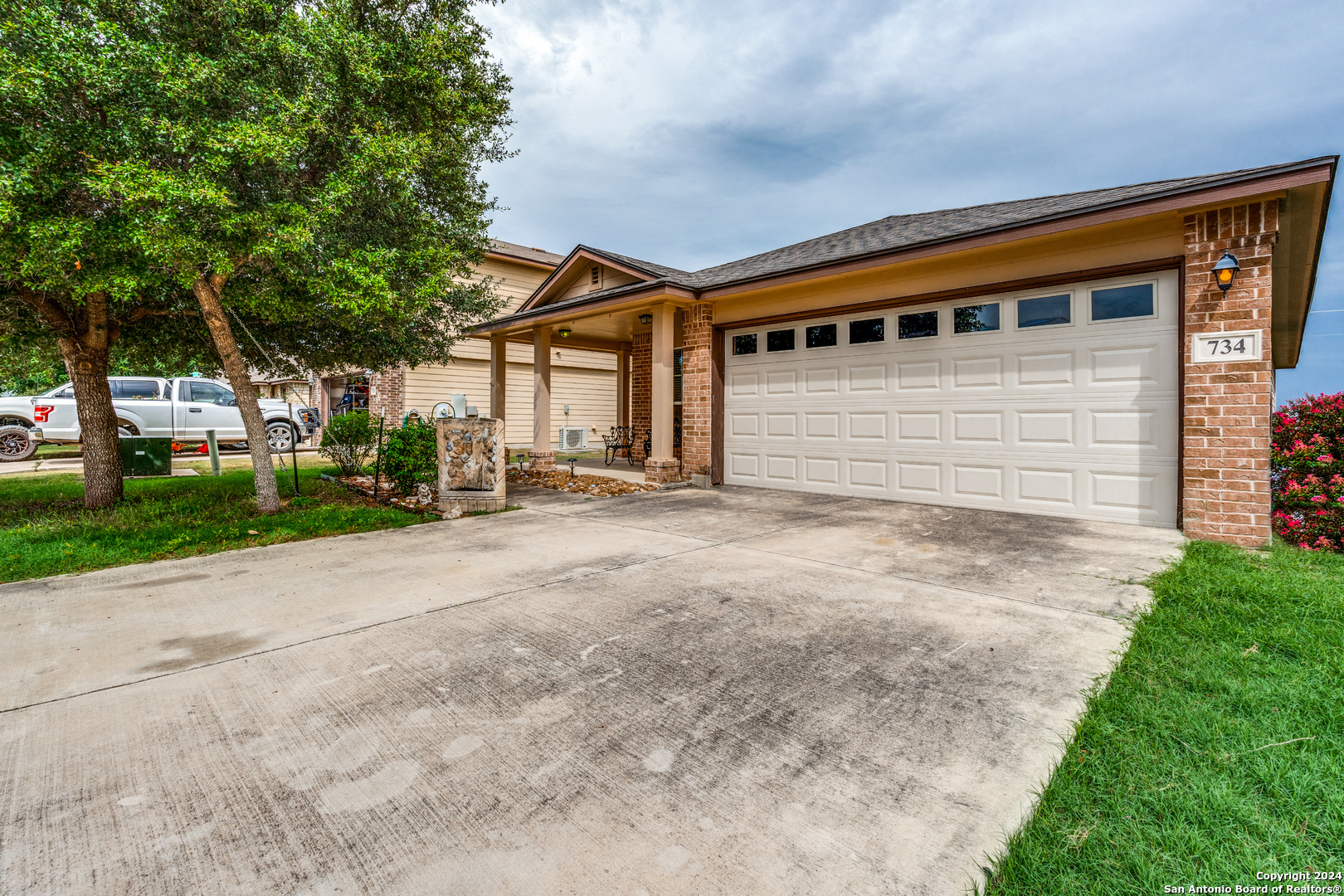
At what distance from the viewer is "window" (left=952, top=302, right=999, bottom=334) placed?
6.79m

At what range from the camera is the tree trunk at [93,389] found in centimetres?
655

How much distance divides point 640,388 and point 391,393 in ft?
24.8

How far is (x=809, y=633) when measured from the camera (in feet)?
10.3

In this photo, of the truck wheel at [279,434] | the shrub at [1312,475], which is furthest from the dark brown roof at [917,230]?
the truck wheel at [279,434]

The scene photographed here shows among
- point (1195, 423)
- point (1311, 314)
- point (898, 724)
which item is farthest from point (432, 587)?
point (1311, 314)

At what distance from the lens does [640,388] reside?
530 inches

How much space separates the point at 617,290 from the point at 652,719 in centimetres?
Result: 792

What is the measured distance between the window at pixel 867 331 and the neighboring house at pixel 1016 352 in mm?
26

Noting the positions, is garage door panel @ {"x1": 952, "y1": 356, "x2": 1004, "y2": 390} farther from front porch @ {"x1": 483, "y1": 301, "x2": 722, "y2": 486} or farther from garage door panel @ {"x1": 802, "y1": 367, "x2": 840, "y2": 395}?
front porch @ {"x1": 483, "y1": 301, "x2": 722, "y2": 486}

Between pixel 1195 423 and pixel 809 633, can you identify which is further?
pixel 1195 423

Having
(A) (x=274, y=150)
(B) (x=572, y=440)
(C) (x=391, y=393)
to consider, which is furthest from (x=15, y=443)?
(A) (x=274, y=150)

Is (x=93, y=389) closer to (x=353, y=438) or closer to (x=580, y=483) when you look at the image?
(x=353, y=438)

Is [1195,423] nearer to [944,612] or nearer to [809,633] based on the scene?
[944,612]

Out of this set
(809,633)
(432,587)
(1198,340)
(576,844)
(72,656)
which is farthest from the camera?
(1198,340)
